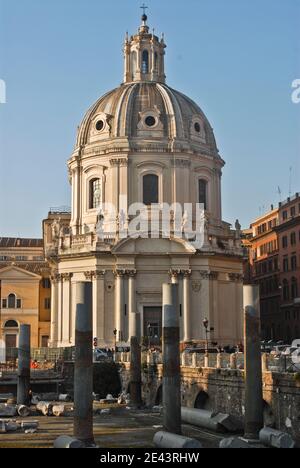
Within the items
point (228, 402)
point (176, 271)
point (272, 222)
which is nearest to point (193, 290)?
point (176, 271)

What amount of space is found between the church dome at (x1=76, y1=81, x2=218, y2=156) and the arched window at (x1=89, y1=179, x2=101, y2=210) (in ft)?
12.6

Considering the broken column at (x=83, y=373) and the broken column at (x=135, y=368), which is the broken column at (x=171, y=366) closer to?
the broken column at (x=83, y=373)

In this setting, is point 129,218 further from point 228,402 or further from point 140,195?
point 228,402

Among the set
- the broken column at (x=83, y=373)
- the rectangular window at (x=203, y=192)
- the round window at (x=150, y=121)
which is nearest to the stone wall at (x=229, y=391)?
the broken column at (x=83, y=373)

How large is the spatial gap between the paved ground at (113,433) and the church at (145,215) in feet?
86.8

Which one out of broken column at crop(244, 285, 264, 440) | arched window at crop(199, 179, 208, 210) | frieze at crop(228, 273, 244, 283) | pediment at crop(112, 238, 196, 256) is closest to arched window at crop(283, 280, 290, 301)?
frieze at crop(228, 273, 244, 283)

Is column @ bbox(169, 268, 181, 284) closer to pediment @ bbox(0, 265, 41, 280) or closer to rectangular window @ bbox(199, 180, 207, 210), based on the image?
rectangular window @ bbox(199, 180, 207, 210)

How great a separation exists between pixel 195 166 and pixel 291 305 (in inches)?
770

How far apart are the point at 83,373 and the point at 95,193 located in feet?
151

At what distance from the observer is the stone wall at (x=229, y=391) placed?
95.3ft

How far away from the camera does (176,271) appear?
219ft

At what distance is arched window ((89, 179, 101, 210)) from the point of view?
237ft

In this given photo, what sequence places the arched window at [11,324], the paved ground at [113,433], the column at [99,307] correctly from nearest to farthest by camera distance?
1. the paved ground at [113,433]
2. the column at [99,307]
3. the arched window at [11,324]

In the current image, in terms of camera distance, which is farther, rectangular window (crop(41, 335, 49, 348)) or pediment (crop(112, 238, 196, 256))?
rectangular window (crop(41, 335, 49, 348))
